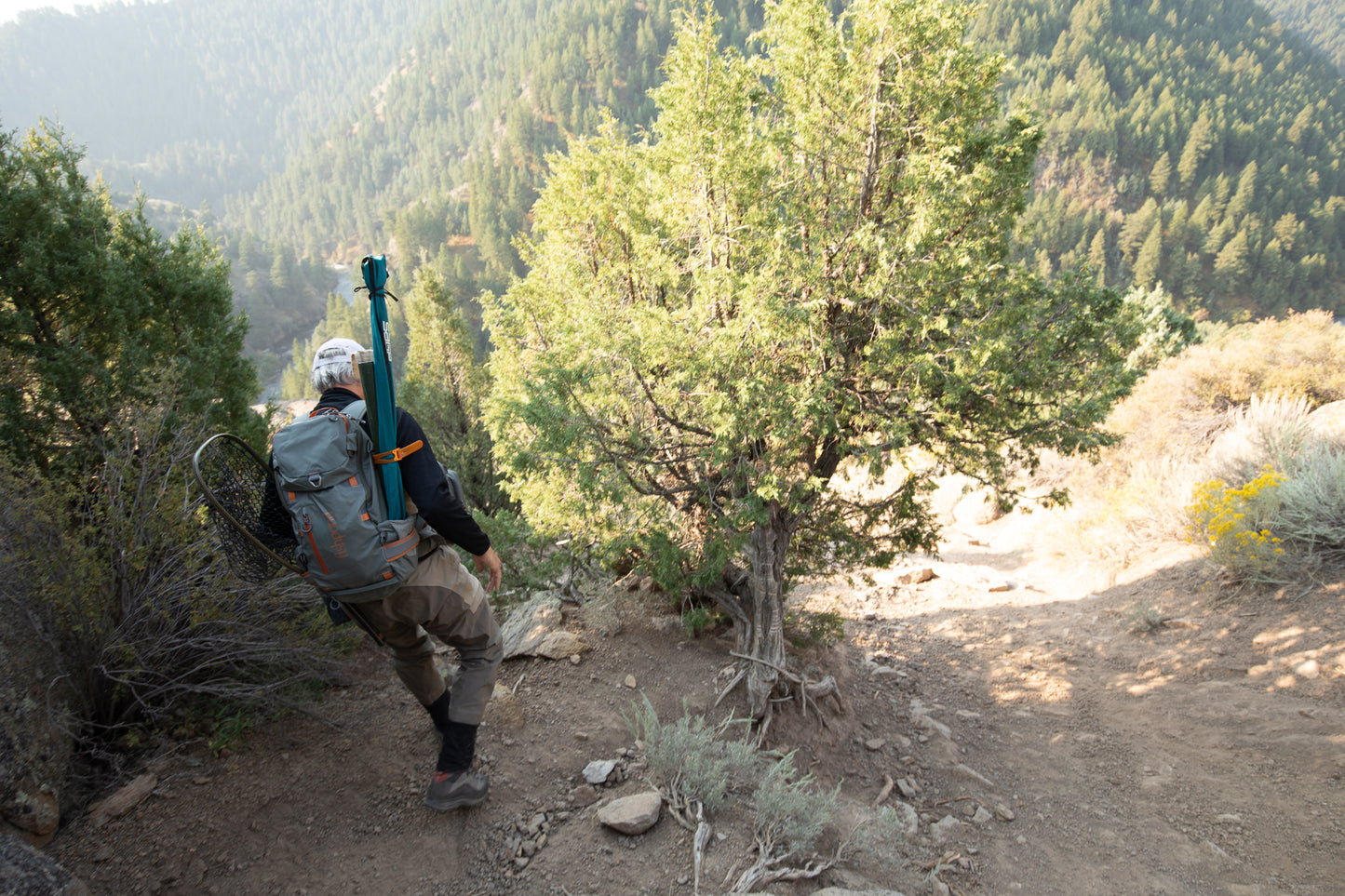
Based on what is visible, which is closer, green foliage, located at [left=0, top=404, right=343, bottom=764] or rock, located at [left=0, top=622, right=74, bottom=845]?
rock, located at [left=0, top=622, right=74, bottom=845]

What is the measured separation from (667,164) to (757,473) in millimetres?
2451

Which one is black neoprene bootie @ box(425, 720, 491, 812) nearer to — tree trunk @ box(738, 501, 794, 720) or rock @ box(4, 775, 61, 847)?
rock @ box(4, 775, 61, 847)

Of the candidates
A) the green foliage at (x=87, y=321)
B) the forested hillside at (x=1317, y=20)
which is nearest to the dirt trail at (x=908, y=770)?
the green foliage at (x=87, y=321)

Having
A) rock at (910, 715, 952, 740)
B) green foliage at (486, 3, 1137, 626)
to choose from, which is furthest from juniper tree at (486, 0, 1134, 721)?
rock at (910, 715, 952, 740)

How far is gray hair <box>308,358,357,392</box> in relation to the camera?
286 cm

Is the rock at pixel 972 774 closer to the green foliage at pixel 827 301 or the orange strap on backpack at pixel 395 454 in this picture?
the green foliage at pixel 827 301

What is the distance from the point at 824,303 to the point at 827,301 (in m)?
0.04

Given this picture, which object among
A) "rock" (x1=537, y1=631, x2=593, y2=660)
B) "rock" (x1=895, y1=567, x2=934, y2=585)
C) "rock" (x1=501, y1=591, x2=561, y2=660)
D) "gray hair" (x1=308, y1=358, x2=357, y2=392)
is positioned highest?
"gray hair" (x1=308, y1=358, x2=357, y2=392)

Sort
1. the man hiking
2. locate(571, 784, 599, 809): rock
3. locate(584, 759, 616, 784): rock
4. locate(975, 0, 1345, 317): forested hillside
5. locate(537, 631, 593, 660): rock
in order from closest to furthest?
1. the man hiking
2. locate(571, 784, 599, 809): rock
3. locate(584, 759, 616, 784): rock
4. locate(537, 631, 593, 660): rock
5. locate(975, 0, 1345, 317): forested hillside

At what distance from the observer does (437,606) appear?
2934mm

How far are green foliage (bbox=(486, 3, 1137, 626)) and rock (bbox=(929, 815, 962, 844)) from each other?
2.46 m

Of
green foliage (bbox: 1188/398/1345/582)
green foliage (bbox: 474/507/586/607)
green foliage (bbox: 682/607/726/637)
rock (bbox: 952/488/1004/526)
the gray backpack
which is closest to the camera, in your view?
the gray backpack

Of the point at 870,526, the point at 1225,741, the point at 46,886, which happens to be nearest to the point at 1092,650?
the point at 1225,741

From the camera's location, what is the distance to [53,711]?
2.90 meters
